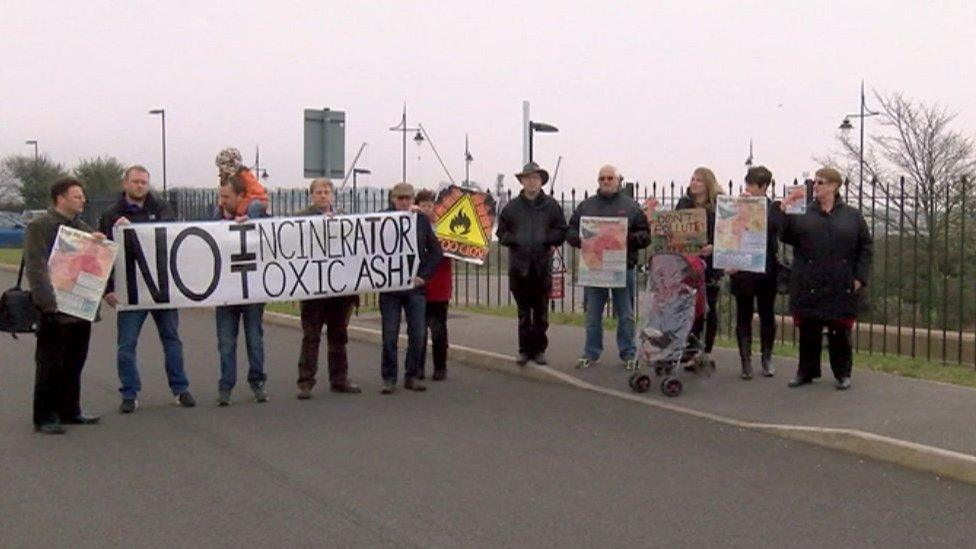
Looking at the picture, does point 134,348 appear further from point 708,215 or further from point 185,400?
point 708,215

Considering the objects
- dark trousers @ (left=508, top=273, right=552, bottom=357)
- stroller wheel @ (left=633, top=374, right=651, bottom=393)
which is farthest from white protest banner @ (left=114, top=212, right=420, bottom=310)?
stroller wheel @ (left=633, top=374, right=651, bottom=393)

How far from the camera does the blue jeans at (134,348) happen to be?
9.50 metres

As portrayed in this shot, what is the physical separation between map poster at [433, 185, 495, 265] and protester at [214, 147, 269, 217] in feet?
6.17

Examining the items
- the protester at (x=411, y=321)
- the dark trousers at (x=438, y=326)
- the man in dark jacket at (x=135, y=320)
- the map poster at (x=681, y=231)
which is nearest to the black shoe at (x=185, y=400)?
the man in dark jacket at (x=135, y=320)

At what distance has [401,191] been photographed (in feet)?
36.3

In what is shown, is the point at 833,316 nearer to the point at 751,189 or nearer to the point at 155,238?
the point at 751,189

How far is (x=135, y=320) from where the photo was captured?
31.3 ft

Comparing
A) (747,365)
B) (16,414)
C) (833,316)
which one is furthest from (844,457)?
(16,414)

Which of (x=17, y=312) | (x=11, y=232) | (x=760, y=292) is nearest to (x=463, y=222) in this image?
(x=760, y=292)

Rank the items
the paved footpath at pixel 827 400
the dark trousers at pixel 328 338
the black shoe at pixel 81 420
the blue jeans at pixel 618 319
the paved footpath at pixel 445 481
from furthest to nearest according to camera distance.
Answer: the blue jeans at pixel 618 319, the dark trousers at pixel 328 338, the black shoe at pixel 81 420, the paved footpath at pixel 827 400, the paved footpath at pixel 445 481

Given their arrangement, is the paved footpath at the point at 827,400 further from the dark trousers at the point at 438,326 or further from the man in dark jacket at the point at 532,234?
the dark trousers at the point at 438,326

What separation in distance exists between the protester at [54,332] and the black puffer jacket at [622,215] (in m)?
4.49

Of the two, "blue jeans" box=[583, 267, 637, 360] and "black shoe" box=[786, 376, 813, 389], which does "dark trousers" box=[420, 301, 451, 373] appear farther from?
"black shoe" box=[786, 376, 813, 389]

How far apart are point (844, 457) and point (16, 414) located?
653 cm
